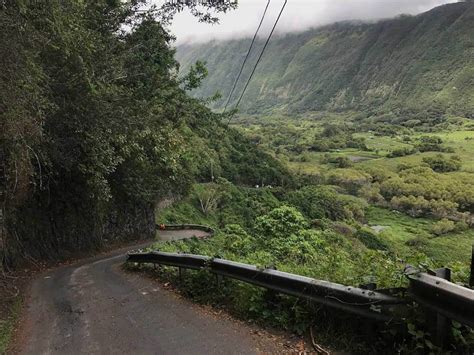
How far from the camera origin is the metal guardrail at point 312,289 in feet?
14.1

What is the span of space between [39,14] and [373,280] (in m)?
6.86

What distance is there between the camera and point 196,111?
31.2 metres

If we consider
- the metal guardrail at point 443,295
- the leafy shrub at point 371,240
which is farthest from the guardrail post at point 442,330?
the leafy shrub at point 371,240

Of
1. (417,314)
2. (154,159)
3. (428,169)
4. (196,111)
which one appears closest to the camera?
(417,314)

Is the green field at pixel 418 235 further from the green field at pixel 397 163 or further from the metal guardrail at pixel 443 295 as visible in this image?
the metal guardrail at pixel 443 295

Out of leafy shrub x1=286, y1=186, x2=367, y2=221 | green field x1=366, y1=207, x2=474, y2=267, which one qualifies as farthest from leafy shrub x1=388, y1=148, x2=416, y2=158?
leafy shrub x1=286, y1=186, x2=367, y2=221

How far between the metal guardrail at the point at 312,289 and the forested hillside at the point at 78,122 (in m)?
4.73

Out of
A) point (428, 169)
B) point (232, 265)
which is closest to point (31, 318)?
point (232, 265)

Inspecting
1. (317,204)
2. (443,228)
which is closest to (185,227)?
(317,204)

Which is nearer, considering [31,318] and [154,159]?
[31,318]

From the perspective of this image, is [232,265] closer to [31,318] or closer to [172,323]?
[172,323]

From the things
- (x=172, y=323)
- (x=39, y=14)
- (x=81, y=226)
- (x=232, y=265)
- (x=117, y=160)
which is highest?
(x=39, y=14)

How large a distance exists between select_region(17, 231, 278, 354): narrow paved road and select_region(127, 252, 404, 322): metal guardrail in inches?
26.1

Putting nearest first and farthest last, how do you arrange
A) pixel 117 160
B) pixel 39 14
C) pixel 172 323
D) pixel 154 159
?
pixel 172 323
pixel 39 14
pixel 117 160
pixel 154 159
